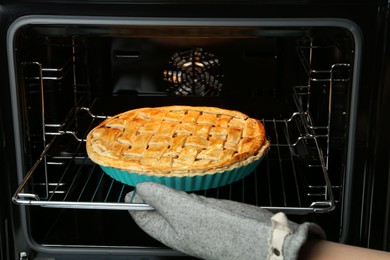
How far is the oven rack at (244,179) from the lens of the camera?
4.87 ft

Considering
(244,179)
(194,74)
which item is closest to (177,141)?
(244,179)

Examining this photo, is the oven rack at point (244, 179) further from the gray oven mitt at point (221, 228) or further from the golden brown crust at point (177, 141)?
the gray oven mitt at point (221, 228)

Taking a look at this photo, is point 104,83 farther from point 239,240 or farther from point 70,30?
point 239,240

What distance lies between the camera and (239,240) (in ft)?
3.68

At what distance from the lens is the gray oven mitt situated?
1.08 meters

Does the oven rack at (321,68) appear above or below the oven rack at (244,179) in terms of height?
above

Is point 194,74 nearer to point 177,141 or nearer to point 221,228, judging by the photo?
point 177,141

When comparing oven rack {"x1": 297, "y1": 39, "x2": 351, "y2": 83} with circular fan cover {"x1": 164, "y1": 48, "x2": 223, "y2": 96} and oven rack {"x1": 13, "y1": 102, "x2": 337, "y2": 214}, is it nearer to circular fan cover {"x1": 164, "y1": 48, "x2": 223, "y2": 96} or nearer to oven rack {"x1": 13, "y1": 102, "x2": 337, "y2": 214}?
oven rack {"x1": 13, "y1": 102, "x2": 337, "y2": 214}

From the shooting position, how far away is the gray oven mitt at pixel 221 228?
1.08m

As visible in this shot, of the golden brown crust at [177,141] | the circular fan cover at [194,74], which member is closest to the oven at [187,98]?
the circular fan cover at [194,74]

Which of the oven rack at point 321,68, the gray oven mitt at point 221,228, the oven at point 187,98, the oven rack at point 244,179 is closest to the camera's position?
the gray oven mitt at point 221,228

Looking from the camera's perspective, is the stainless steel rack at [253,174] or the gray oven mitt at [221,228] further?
the stainless steel rack at [253,174]

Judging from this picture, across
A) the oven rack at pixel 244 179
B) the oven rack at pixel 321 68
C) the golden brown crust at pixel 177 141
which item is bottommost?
the oven rack at pixel 244 179

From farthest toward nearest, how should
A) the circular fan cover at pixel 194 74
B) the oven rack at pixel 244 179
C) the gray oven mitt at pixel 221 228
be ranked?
1. the circular fan cover at pixel 194 74
2. the oven rack at pixel 244 179
3. the gray oven mitt at pixel 221 228
